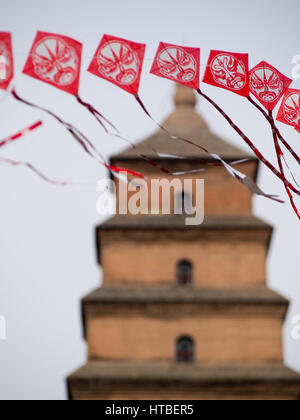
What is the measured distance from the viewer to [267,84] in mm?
12453

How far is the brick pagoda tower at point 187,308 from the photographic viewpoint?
23297 millimetres

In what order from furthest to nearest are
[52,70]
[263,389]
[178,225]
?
[178,225] → [263,389] → [52,70]

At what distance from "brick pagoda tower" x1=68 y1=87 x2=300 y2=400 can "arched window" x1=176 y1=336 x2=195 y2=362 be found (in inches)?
0.9

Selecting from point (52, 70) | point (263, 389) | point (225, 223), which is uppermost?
point (52, 70)

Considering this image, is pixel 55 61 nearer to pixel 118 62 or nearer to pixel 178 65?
pixel 118 62

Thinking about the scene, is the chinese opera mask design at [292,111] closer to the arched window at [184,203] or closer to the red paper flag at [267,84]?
the red paper flag at [267,84]

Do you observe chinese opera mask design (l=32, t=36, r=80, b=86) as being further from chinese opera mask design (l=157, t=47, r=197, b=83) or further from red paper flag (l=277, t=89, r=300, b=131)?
red paper flag (l=277, t=89, r=300, b=131)

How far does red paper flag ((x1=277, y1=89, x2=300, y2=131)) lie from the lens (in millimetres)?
12555

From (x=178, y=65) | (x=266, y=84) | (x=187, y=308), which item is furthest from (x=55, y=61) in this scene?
(x=187, y=308)

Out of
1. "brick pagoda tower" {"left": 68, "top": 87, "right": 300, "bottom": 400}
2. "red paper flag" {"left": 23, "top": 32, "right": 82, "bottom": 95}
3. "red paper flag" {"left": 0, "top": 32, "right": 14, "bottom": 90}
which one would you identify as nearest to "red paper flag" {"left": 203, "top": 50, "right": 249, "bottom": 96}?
"red paper flag" {"left": 23, "top": 32, "right": 82, "bottom": 95}
